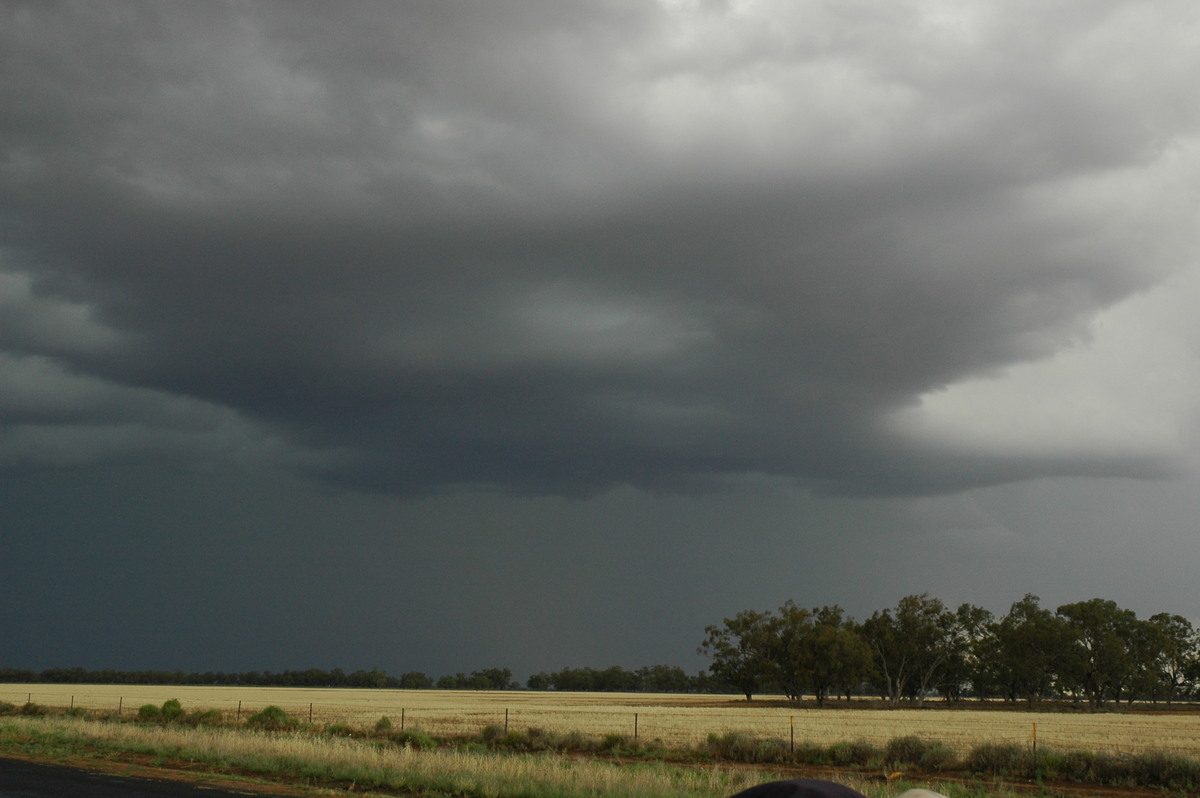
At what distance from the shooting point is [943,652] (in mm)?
138375

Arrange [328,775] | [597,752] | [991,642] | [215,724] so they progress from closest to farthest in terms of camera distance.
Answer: [328,775] < [597,752] < [215,724] < [991,642]

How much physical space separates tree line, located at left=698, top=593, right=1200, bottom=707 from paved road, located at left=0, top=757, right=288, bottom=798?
111 metres

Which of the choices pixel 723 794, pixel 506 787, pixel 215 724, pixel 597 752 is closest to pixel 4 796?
pixel 506 787

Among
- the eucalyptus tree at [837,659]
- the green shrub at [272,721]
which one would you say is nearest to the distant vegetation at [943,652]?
the eucalyptus tree at [837,659]

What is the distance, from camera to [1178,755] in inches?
1232

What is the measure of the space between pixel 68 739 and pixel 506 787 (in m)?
23.2

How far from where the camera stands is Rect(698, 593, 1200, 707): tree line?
414 ft

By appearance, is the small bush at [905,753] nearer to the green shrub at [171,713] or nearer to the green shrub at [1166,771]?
the green shrub at [1166,771]

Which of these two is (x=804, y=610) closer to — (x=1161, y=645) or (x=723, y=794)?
(x=1161, y=645)

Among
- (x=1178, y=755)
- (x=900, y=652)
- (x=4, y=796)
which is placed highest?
(x=4, y=796)

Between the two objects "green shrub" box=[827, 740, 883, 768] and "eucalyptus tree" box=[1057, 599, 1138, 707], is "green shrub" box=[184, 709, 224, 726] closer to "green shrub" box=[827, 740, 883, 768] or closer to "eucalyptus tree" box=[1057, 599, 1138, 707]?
"green shrub" box=[827, 740, 883, 768]

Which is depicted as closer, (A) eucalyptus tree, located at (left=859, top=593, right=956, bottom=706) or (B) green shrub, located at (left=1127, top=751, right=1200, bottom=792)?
(B) green shrub, located at (left=1127, top=751, right=1200, bottom=792)

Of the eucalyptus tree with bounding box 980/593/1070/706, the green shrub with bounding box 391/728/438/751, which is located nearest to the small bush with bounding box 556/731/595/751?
the green shrub with bounding box 391/728/438/751

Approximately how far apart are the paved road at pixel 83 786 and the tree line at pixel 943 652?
11056 cm
